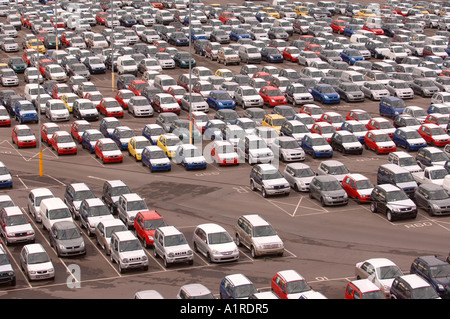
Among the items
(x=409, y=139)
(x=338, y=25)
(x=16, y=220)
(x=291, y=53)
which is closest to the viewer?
(x=16, y=220)

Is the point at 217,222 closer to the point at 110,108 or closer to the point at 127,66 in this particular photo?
the point at 110,108

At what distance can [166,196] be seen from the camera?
50.5 meters

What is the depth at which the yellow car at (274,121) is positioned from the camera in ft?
202

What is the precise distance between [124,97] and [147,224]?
91.8 feet

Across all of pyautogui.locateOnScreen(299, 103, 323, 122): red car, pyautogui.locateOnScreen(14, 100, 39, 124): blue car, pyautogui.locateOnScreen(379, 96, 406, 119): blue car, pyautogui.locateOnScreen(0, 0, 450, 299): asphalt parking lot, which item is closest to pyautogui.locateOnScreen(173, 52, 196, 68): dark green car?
pyautogui.locateOnScreen(14, 100, 39, 124): blue car

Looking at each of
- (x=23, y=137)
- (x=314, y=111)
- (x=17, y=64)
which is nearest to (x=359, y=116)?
(x=314, y=111)

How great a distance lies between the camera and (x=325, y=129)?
6000 cm

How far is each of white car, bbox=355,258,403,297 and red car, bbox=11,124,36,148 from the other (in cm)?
3006

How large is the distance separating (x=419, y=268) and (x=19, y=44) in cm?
6618

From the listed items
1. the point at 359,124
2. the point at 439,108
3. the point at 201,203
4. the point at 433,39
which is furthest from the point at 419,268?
the point at 433,39

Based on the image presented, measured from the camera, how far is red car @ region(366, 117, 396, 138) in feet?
200

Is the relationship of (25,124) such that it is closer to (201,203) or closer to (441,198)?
(201,203)

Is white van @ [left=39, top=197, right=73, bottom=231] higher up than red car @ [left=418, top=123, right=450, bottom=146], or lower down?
higher up

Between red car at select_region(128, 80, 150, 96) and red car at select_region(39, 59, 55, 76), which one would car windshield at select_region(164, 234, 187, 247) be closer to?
red car at select_region(128, 80, 150, 96)
